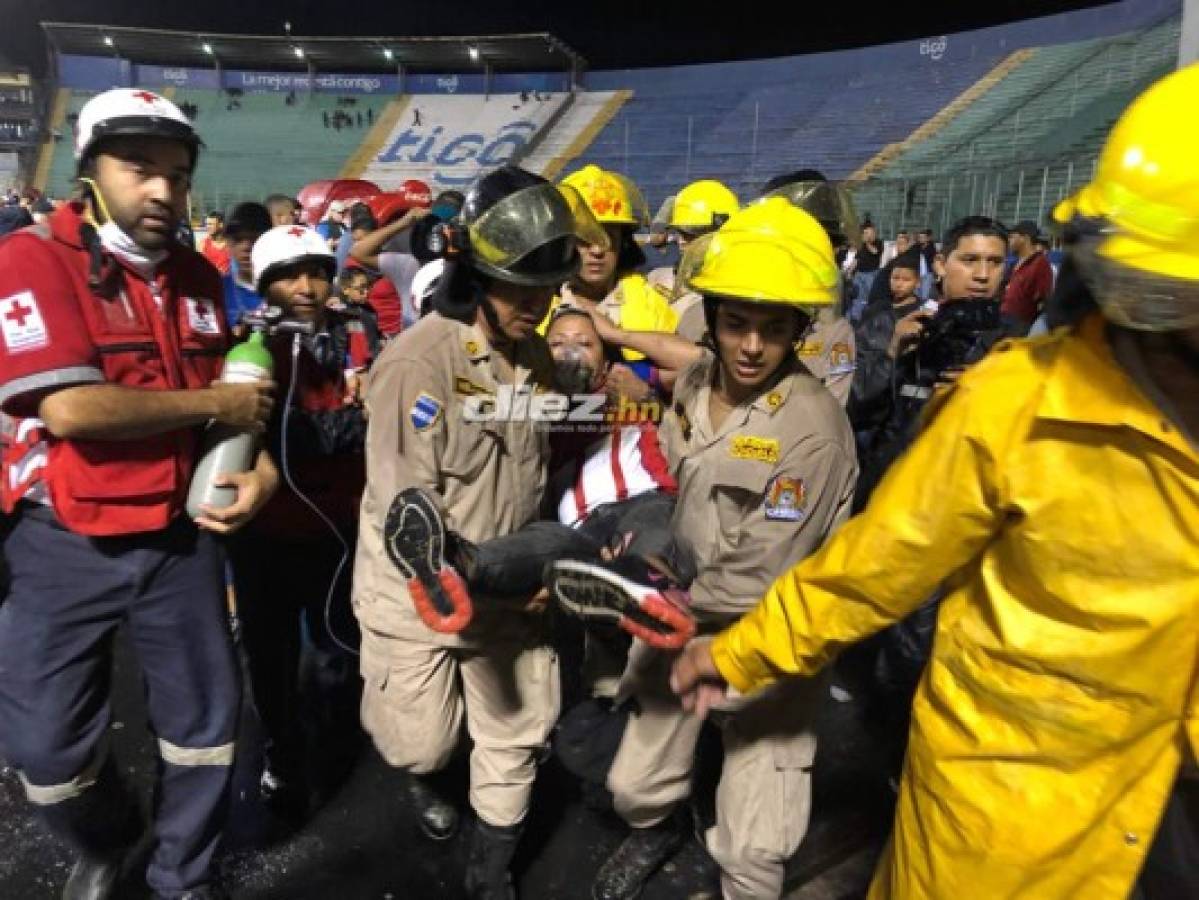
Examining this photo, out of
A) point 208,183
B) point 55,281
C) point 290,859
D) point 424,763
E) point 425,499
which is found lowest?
point 290,859

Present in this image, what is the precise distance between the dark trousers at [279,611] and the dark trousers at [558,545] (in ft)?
3.32

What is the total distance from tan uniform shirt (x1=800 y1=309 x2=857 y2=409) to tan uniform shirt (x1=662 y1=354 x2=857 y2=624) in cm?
135

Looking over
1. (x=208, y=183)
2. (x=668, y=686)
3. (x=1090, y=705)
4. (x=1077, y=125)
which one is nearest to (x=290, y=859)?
(x=668, y=686)

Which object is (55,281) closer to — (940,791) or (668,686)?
(668,686)

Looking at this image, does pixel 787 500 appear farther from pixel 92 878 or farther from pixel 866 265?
pixel 866 265

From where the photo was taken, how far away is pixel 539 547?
→ 204 cm

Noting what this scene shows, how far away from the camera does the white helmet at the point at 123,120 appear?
1776 millimetres

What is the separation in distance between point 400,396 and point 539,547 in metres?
0.53

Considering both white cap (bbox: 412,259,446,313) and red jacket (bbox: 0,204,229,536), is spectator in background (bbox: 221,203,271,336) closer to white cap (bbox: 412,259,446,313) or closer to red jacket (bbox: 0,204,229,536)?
white cap (bbox: 412,259,446,313)

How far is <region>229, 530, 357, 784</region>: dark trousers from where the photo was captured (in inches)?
106

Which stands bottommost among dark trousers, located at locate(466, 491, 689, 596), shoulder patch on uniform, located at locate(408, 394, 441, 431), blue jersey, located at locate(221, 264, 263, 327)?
dark trousers, located at locate(466, 491, 689, 596)

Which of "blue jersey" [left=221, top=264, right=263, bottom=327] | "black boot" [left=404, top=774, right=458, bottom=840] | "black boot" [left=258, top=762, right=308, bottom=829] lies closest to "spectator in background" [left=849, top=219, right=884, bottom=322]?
"blue jersey" [left=221, top=264, right=263, bottom=327]

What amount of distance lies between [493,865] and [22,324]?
178cm

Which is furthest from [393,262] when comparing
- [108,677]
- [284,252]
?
[108,677]
